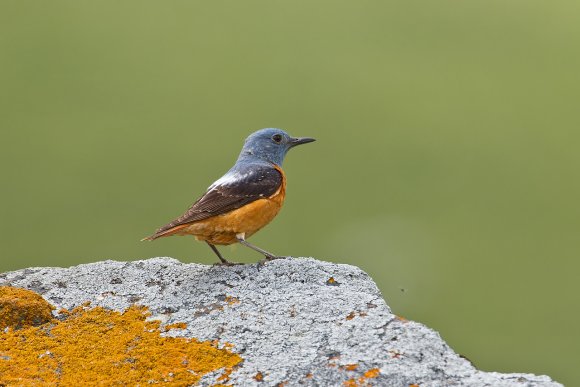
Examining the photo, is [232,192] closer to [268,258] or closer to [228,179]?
[228,179]

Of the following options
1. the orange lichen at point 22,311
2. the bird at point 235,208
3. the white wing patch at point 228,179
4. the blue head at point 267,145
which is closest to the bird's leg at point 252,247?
the bird at point 235,208

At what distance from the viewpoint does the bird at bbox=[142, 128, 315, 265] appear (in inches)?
259

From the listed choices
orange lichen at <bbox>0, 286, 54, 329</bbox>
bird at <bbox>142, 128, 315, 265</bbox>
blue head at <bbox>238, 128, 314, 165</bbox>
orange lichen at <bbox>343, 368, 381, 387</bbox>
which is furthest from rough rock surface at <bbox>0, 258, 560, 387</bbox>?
blue head at <bbox>238, 128, 314, 165</bbox>

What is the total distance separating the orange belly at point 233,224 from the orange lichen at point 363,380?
2600 millimetres

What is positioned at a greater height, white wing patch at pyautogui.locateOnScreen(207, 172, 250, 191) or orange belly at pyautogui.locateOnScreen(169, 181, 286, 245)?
white wing patch at pyautogui.locateOnScreen(207, 172, 250, 191)

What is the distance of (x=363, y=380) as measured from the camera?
4.36m

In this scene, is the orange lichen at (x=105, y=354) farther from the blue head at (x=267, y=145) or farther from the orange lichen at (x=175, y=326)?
the blue head at (x=267, y=145)

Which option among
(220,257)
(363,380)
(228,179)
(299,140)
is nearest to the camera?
(363,380)

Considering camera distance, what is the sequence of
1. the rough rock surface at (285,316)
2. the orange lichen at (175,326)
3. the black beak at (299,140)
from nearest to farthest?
the rough rock surface at (285,316), the orange lichen at (175,326), the black beak at (299,140)

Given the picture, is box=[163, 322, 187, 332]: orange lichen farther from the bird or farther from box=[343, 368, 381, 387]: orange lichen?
box=[343, 368, 381, 387]: orange lichen

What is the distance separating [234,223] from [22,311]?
200 centimetres

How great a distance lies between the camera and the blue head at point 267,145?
7.66 m

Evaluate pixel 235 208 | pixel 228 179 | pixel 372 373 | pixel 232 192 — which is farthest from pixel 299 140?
pixel 372 373

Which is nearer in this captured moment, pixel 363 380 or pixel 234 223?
pixel 363 380
